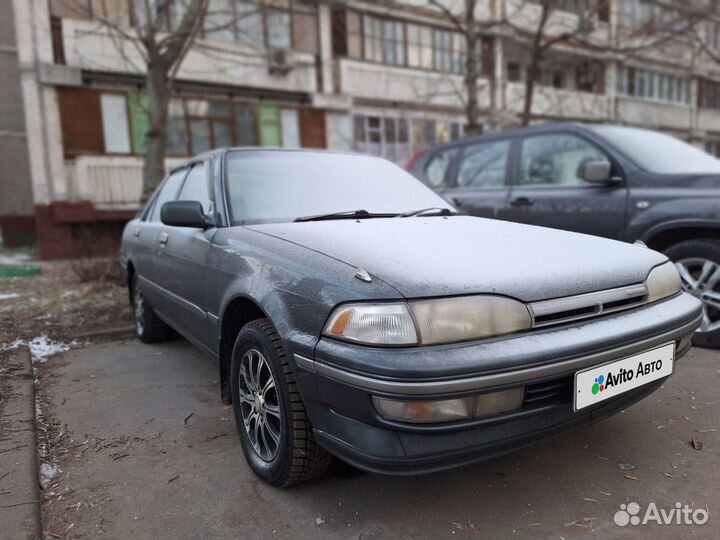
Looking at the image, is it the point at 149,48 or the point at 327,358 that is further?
the point at 149,48

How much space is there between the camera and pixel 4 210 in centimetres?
1470

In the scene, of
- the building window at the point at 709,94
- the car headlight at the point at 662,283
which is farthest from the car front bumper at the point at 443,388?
the building window at the point at 709,94

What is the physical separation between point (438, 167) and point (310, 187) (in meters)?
3.08

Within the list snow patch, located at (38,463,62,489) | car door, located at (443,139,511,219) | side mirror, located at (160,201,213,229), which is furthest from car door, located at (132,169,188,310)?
car door, located at (443,139,511,219)

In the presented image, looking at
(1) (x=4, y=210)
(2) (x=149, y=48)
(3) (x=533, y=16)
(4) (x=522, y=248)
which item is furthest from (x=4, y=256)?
(3) (x=533, y=16)

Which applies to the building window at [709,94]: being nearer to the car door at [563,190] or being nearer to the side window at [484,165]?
the side window at [484,165]

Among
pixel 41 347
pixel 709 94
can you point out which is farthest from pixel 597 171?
pixel 709 94

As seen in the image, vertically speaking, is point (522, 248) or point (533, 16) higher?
point (533, 16)

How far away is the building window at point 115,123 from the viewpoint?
1220 cm

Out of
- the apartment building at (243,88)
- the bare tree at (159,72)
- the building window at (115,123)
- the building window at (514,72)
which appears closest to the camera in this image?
the bare tree at (159,72)

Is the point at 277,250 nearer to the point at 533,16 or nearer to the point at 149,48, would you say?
the point at 149,48

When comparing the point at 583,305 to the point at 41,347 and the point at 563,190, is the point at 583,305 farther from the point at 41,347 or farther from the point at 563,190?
the point at 41,347

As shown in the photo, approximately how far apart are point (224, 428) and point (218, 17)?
13.4m

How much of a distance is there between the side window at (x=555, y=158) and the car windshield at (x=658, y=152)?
0.19 m
